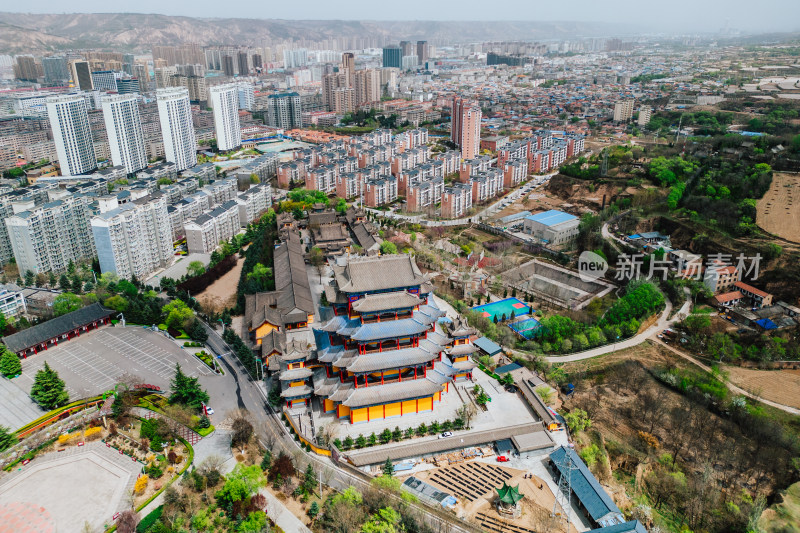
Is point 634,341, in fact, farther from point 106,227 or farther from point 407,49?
point 407,49

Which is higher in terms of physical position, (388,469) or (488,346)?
(388,469)

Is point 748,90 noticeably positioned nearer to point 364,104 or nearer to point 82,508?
point 364,104

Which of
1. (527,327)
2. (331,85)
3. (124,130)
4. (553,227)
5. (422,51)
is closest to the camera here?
(527,327)

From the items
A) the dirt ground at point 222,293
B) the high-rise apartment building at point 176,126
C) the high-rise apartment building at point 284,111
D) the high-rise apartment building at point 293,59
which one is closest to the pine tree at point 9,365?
the dirt ground at point 222,293

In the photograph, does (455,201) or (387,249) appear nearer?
(387,249)

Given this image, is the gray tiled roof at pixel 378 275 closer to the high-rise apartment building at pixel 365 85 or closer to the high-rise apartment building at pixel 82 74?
the high-rise apartment building at pixel 365 85

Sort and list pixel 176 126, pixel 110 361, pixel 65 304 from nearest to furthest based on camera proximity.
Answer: pixel 110 361 → pixel 65 304 → pixel 176 126

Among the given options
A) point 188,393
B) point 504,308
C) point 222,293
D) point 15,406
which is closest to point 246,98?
point 222,293

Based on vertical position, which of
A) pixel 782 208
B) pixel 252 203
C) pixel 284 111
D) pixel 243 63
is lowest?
pixel 252 203
